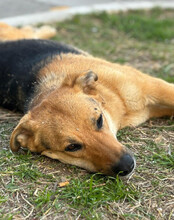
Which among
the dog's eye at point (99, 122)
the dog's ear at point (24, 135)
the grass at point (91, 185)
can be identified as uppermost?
the dog's eye at point (99, 122)

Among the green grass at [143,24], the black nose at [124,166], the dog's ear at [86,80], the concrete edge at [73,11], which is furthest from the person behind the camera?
the concrete edge at [73,11]

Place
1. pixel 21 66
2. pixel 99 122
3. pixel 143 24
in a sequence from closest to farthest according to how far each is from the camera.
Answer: pixel 99 122 → pixel 21 66 → pixel 143 24

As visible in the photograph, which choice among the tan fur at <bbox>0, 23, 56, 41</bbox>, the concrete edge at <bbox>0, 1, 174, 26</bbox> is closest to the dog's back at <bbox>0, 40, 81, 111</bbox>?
the tan fur at <bbox>0, 23, 56, 41</bbox>

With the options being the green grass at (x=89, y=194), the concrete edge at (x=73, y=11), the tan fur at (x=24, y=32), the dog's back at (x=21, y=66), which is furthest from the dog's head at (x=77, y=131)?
the concrete edge at (x=73, y=11)

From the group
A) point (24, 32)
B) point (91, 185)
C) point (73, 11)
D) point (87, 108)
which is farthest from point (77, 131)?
point (73, 11)

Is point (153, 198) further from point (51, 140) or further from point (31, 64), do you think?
point (31, 64)

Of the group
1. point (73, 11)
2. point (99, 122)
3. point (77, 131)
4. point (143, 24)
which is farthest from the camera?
point (73, 11)

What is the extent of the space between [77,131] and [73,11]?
7.17 metres

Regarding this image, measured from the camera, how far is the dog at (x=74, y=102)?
3736 mm

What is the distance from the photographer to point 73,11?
10.2 meters

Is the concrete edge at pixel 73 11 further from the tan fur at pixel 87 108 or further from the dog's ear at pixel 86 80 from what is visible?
the dog's ear at pixel 86 80

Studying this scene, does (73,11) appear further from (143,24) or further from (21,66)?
(21,66)

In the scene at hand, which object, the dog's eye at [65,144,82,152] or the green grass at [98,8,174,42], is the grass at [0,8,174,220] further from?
the green grass at [98,8,174,42]

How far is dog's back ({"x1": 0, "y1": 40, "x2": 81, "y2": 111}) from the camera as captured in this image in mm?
5176
